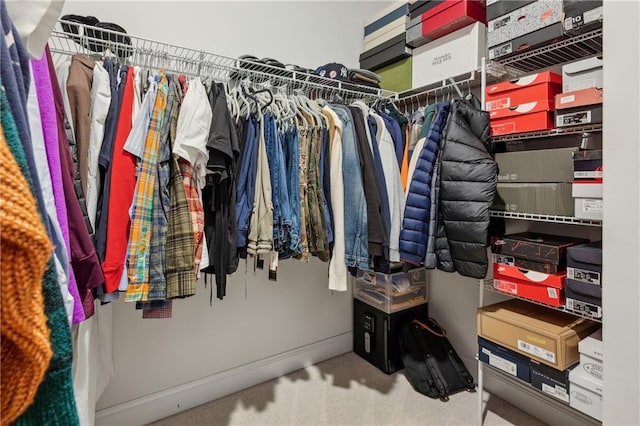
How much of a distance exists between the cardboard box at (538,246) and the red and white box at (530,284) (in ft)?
0.22

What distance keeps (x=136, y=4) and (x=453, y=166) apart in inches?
67.0

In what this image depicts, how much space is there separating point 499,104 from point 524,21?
0.36m

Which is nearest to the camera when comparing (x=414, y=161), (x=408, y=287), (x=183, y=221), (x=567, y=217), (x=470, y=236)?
(x=183, y=221)

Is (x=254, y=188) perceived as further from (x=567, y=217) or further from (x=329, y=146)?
(x=567, y=217)

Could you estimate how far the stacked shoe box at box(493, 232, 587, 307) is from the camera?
137cm

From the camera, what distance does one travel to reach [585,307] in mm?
1280

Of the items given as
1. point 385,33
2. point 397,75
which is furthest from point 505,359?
point 385,33

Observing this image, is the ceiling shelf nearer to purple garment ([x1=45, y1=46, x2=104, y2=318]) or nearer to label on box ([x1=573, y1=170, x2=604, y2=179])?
label on box ([x1=573, y1=170, x2=604, y2=179])

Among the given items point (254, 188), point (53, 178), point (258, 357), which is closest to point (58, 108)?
point (53, 178)

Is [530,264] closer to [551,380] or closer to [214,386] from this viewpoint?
[551,380]

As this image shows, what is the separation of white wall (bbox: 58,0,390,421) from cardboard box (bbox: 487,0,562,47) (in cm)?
104

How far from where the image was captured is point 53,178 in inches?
24.9

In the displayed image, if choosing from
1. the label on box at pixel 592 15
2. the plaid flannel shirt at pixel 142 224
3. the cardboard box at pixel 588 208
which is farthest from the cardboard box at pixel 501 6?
the plaid flannel shirt at pixel 142 224

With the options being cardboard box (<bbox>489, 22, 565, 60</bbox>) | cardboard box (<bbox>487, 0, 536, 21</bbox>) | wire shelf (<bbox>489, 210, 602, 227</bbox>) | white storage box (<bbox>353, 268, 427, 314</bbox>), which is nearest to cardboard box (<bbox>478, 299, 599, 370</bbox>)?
wire shelf (<bbox>489, 210, 602, 227</bbox>)
